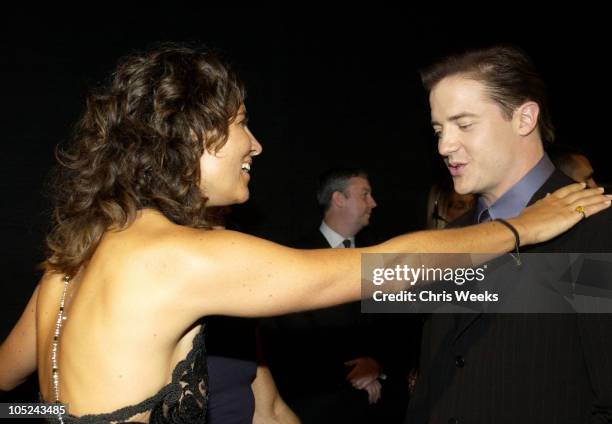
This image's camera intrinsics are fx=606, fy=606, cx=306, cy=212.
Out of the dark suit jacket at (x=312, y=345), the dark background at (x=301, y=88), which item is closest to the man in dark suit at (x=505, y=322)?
the dark background at (x=301, y=88)

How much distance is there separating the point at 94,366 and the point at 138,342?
0.13 m

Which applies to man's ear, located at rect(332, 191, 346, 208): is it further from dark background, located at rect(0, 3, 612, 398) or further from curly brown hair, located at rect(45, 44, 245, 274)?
curly brown hair, located at rect(45, 44, 245, 274)

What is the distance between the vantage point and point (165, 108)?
5.21 feet

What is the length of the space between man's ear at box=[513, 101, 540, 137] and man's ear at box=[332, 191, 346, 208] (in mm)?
1790

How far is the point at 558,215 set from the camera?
5.16ft

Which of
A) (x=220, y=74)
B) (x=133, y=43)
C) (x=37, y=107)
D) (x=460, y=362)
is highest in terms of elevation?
(x=133, y=43)

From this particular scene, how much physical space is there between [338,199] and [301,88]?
2.38 feet

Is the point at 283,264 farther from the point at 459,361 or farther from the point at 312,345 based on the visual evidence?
the point at 312,345

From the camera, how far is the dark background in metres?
2.83

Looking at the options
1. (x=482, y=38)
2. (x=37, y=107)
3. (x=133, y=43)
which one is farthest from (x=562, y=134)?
(x=37, y=107)

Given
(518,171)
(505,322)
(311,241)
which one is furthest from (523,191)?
(311,241)

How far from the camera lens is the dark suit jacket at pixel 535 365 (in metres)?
1.49

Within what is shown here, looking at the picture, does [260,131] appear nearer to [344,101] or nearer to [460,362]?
[344,101]

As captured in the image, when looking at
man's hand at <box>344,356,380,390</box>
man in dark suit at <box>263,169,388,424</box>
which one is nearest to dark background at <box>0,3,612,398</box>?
man in dark suit at <box>263,169,388,424</box>
